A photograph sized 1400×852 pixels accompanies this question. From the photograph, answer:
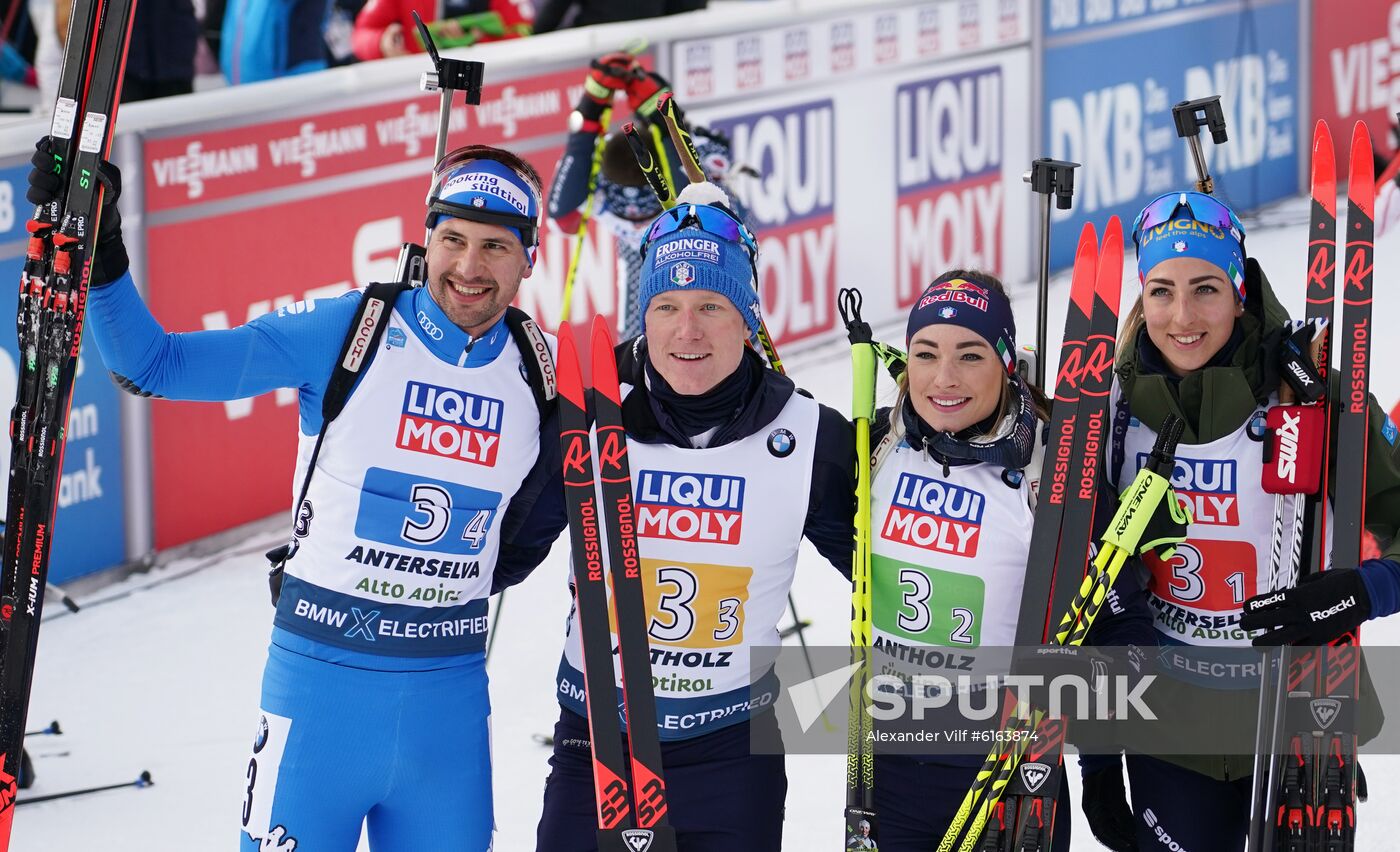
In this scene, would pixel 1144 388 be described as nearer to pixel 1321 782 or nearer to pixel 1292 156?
pixel 1321 782

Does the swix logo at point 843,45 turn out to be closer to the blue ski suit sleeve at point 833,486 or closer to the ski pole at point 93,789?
the ski pole at point 93,789

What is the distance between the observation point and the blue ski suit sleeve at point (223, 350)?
3.12 m

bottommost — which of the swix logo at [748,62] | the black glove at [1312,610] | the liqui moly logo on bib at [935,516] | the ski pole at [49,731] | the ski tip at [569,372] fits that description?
the ski pole at [49,731]

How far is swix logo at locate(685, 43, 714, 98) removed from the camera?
932 centimetres

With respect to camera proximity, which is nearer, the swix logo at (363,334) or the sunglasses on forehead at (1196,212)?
the swix logo at (363,334)

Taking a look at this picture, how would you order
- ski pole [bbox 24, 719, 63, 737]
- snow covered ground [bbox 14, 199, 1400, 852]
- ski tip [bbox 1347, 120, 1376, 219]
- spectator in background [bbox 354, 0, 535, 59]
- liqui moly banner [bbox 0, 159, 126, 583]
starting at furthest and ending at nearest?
spectator in background [bbox 354, 0, 535, 59]
liqui moly banner [bbox 0, 159, 126, 583]
ski pole [bbox 24, 719, 63, 737]
snow covered ground [bbox 14, 199, 1400, 852]
ski tip [bbox 1347, 120, 1376, 219]

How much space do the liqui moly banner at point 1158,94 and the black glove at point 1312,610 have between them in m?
8.36

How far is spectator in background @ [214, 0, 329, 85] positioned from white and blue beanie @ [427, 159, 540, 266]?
17.5 feet

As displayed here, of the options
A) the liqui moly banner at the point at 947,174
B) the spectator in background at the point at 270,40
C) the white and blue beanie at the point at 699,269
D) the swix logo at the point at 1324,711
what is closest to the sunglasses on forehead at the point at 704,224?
the white and blue beanie at the point at 699,269

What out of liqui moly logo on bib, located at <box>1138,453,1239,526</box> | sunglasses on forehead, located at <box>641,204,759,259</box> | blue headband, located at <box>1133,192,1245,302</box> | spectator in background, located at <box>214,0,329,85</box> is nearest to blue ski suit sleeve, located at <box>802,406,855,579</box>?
sunglasses on forehead, located at <box>641,204,759,259</box>

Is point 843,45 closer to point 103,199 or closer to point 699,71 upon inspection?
point 699,71

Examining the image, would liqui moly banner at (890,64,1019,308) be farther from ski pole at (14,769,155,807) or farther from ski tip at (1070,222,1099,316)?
ski tip at (1070,222,1099,316)

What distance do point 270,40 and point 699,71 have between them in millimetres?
2265

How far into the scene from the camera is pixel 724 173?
675 centimetres
